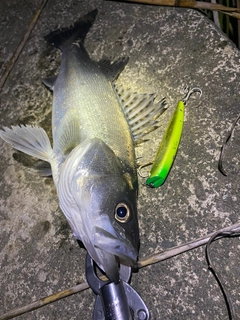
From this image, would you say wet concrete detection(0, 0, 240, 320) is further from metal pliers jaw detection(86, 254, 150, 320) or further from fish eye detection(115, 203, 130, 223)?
fish eye detection(115, 203, 130, 223)

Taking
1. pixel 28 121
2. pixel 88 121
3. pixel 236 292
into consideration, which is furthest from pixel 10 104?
pixel 236 292

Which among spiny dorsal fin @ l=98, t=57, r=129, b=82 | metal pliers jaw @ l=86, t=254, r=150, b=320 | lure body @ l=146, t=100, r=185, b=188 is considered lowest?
metal pliers jaw @ l=86, t=254, r=150, b=320

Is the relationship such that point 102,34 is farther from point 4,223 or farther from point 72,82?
point 4,223

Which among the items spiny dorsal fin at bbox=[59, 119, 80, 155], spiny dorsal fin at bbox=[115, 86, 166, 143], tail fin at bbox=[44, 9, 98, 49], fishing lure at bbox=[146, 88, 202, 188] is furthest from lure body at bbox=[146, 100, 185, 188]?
tail fin at bbox=[44, 9, 98, 49]

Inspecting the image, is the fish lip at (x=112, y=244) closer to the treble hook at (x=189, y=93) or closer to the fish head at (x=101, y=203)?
the fish head at (x=101, y=203)

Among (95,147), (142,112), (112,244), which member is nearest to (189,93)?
(142,112)

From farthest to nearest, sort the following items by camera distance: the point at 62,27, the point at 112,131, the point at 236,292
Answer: the point at 62,27 → the point at 112,131 → the point at 236,292

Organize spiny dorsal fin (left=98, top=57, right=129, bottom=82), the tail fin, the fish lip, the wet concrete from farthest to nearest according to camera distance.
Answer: the tail fin → spiny dorsal fin (left=98, top=57, right=129, bottom=82) → the wet concrete → the fish lip
